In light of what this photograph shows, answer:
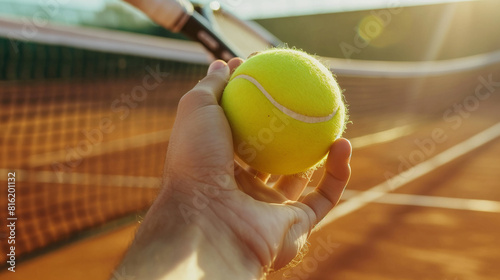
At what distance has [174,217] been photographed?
131cm

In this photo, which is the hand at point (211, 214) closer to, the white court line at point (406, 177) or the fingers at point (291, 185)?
the fingers at point (291, 185)

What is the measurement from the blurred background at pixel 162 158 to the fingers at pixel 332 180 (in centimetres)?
72

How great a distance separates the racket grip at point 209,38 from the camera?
2.62 metres

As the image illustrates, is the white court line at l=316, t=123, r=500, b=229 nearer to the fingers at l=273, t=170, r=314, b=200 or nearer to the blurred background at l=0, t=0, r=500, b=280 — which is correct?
the blurred background at l=0, t=0, r=500, b=280

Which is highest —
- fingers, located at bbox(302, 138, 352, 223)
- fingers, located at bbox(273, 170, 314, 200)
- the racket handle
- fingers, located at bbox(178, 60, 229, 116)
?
fingers, located at bbox(178, 60, 229, 116)

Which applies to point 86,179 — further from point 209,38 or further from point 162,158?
point 209,38

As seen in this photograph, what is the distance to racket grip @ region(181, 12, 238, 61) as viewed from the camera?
2623 mm

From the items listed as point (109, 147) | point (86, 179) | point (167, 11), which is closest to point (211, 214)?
point (167, 11)

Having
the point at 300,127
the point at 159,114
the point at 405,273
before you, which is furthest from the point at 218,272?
the point at 159,114

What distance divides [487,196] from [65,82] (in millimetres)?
12382

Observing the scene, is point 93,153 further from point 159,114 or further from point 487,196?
point 159,114

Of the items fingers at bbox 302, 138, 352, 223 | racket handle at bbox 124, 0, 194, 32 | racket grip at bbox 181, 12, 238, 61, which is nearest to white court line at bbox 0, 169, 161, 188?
racket grip at bbox 181, 12, 238, 61

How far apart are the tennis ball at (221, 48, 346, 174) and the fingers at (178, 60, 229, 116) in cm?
3

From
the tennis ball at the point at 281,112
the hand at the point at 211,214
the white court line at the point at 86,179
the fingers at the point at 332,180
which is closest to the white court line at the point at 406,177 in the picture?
the white court line at the point at 86,179
